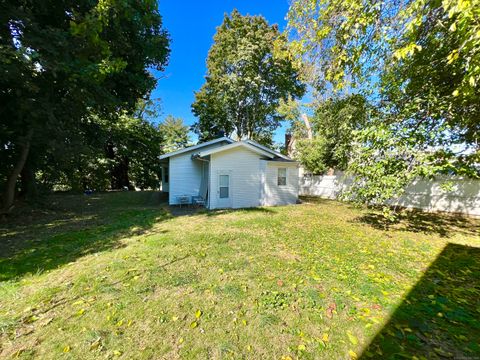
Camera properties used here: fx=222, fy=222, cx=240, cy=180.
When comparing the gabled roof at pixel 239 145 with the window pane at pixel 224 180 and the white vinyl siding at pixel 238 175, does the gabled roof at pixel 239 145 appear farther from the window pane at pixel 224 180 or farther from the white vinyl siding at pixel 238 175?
the window pane at pixel 224 180

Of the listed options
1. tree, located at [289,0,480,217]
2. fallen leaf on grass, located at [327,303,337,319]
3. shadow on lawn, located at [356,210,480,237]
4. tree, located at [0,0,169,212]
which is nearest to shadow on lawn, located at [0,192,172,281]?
tree, located at [0,0,169,212]

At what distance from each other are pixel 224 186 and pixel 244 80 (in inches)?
471

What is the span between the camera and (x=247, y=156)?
12.1 meters

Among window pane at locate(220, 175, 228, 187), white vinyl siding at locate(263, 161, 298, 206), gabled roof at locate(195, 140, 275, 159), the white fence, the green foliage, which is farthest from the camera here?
white vinyl siding at locate(263, 161, 298, 206)

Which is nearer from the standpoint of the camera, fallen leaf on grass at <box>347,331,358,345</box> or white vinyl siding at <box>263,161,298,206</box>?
fallen leaf on grass at <box>347,331,358,345</box>

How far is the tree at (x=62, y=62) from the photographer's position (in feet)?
18.8

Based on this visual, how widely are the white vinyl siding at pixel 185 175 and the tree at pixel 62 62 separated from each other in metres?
3.98

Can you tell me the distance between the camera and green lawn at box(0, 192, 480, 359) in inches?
96.6

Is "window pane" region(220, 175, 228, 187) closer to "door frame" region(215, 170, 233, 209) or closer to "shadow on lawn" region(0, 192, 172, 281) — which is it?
"door frame" region(215, 170, 233, 209)

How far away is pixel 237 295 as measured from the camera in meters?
3.39

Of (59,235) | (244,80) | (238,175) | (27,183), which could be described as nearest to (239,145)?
(238,175)

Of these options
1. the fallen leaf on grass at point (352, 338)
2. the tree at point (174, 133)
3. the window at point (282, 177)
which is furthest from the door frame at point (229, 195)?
the tree at point (174, 133)

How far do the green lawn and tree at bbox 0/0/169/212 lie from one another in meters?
A: 3.58

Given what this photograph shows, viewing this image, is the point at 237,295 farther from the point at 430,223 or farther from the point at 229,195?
the point at 430,223
